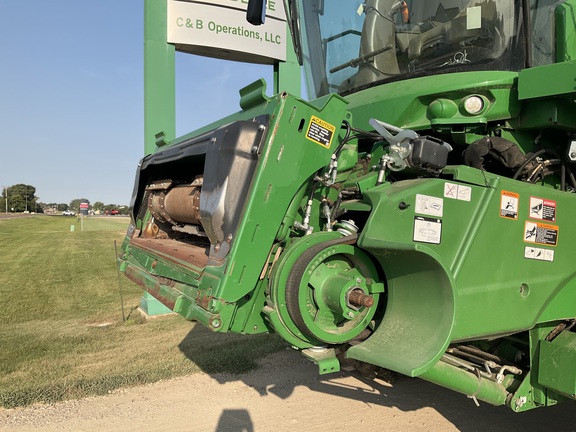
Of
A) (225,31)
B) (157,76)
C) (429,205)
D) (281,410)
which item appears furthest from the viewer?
(225,31)

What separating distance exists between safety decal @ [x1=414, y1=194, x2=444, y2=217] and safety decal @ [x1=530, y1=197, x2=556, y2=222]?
57 cm

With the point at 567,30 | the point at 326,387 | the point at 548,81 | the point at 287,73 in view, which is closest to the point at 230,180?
the point at 548,81

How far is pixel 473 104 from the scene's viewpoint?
244cm

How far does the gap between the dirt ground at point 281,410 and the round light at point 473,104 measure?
93.6 inches

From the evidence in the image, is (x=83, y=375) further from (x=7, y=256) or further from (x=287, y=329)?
(x=7, y=256)

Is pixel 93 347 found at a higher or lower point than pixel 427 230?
lower

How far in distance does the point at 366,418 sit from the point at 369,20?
3019mm

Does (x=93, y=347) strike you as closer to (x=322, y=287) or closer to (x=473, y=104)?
(x=322, y=287)

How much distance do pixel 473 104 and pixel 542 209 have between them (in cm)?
66

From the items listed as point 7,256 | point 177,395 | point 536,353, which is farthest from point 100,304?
point 7,256

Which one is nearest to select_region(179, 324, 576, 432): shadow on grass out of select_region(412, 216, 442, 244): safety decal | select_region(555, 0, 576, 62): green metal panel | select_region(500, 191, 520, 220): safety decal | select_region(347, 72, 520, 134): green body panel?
select_region(500, 191, 520, 220): safety decal

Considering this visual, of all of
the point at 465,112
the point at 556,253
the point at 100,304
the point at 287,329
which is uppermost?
the point at 465,112

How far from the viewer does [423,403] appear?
12.7 feet

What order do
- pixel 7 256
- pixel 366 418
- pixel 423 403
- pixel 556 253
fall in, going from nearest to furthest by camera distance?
1. pixel 556 253
2. pixel 366 418
3. pixel 423 403
4. pixel 7 256
